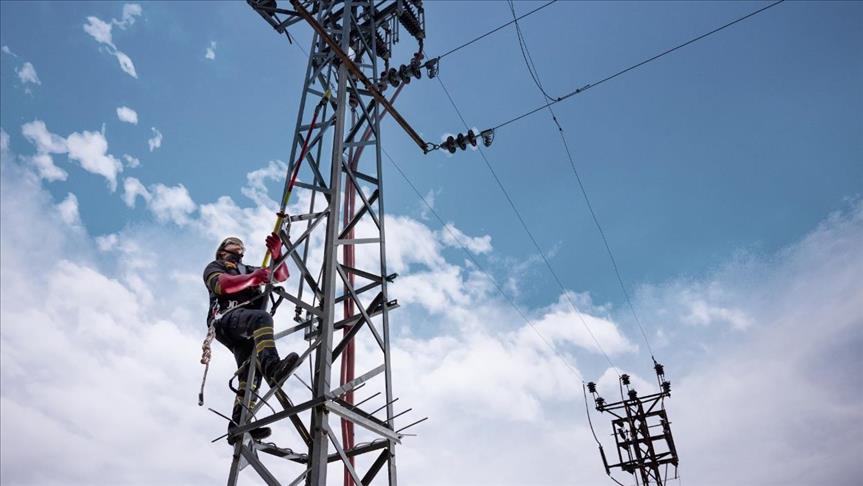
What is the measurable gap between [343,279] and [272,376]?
1.32m

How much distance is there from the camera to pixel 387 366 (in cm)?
600

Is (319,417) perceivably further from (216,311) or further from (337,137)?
(337,137)

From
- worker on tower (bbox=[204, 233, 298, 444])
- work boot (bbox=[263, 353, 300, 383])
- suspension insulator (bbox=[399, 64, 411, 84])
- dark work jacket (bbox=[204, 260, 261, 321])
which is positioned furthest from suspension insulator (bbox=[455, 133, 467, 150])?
work boot (bbox=[263, 353, 300, 383])

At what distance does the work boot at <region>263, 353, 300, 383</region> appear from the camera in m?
5.35

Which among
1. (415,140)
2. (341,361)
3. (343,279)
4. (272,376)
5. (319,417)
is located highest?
(415,140)

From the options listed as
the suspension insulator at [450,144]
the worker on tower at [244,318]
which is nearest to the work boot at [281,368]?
the worker on tower at [244,318]

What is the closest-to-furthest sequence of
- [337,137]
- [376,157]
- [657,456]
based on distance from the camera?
[337,137] < [376,157] < [657,456]

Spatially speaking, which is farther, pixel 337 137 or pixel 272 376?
pixel 337 137

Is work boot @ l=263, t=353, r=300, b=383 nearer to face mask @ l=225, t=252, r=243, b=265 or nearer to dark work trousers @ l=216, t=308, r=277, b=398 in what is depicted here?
dark work trousers @ l=216, t=308, r=277, b=398

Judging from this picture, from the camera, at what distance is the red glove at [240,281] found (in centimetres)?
578

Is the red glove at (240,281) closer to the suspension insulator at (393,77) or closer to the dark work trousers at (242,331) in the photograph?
the dark work trousers at (242,331)

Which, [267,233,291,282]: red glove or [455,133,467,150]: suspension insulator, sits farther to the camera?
[455,133,467,150]: suspension insulator

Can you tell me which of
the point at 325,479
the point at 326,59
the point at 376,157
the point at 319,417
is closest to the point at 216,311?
the point at 319,417

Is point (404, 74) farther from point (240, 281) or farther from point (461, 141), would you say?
point (240, 281)
